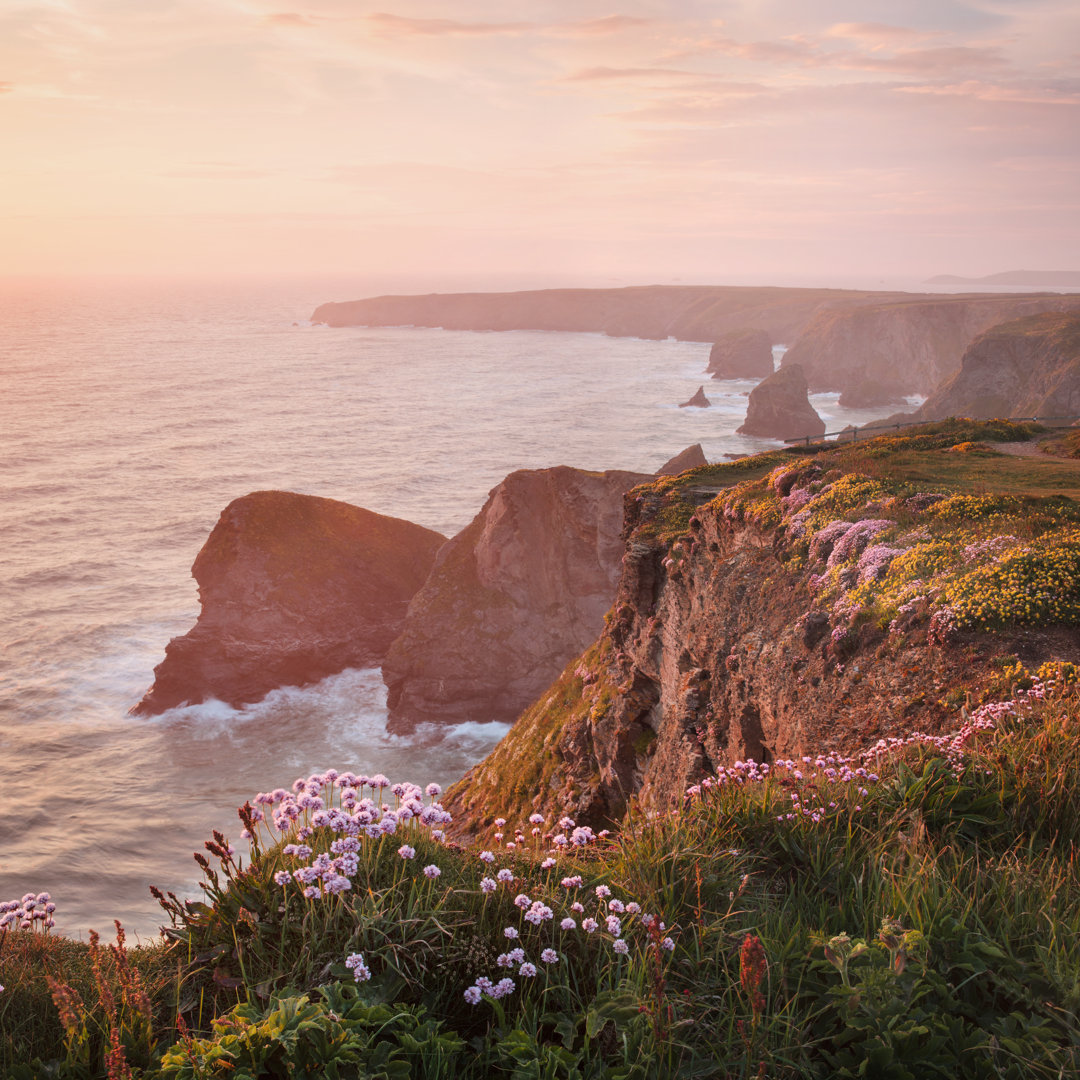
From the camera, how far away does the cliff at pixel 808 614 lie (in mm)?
12852

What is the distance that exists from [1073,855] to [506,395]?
7087 inches

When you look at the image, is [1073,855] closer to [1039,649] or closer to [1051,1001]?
[1051,1001]

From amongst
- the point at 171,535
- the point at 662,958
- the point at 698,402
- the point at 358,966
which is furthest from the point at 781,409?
the point at 358,966

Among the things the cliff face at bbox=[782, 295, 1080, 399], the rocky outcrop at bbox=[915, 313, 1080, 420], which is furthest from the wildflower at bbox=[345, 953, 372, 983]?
the cliff face at bbox=[782, 295, 1080, 399]

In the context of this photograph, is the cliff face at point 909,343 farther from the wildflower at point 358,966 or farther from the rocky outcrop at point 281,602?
the wildflower at point 358,966

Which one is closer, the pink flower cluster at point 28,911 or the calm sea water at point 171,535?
the pink flower cluster at point 28,911

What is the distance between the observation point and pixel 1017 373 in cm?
12231

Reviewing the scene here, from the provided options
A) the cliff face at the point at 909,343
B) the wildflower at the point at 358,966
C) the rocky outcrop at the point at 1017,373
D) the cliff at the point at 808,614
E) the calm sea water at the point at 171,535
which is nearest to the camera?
the wildflower at the point at 358,966

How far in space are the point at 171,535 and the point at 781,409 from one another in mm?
97285

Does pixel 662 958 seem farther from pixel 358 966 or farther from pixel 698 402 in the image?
pixel 698 402

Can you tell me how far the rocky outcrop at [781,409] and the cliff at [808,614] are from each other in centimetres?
10232

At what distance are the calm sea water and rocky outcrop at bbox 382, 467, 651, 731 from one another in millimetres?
2775

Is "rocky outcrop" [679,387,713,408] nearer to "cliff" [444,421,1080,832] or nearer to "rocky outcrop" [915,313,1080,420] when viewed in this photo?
"rocky outcrop" [915,313,1080,420]

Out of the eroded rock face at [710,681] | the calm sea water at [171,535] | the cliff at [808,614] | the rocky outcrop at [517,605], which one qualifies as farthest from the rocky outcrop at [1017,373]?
the eroded rock face at [710,681]
